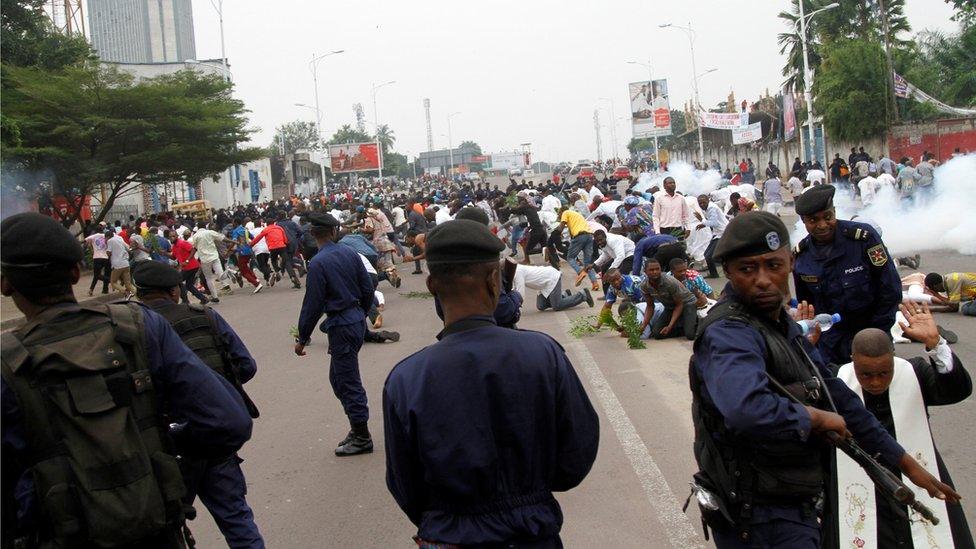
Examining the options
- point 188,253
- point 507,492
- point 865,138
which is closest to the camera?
point 507,492

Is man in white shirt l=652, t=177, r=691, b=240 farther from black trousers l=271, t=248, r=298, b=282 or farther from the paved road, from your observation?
black trousers l=271, t=248, r=298, b=282

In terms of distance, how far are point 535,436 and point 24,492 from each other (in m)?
1.46

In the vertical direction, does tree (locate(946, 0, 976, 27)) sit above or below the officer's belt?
above

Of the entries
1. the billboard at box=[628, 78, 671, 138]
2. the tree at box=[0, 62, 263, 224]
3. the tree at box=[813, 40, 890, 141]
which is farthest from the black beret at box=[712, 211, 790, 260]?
the billboard at box=[628, 78, 671, 138]

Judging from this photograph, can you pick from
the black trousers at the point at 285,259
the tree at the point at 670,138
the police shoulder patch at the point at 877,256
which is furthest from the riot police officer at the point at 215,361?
the tree at the point at 670,138

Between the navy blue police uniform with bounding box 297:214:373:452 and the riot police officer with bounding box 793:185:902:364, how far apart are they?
10.9ft

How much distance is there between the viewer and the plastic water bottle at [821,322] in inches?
187

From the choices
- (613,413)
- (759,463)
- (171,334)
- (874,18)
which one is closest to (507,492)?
(759,463)

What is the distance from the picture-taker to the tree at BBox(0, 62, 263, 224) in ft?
85.3

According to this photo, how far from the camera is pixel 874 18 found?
51.6 meters

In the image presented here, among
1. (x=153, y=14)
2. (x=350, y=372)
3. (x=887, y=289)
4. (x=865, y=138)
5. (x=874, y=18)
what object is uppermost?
(x=153, y=14)

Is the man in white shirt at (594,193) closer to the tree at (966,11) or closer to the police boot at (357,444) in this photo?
the police boot at (357,444)

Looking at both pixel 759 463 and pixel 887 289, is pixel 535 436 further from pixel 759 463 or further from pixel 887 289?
pixel 887 289

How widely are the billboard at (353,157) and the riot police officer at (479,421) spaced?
307 ft
